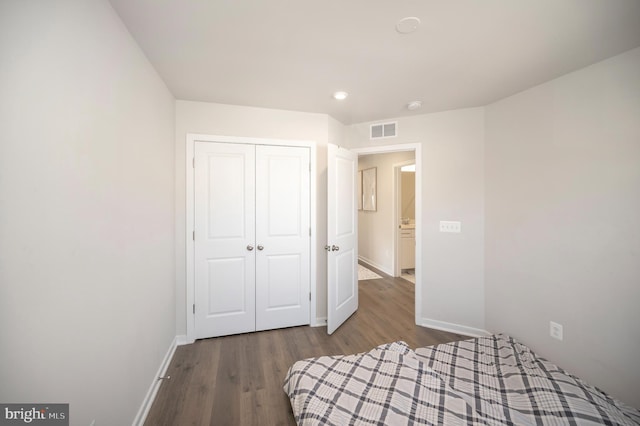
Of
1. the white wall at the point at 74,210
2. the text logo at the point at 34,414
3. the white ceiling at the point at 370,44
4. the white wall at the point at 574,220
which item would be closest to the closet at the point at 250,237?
the white ceiling at the point at 370,44

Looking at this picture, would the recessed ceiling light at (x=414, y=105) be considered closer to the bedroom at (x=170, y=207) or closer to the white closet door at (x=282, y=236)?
the bedroom at (x=170, y=207)

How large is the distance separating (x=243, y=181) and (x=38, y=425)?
2106 mm

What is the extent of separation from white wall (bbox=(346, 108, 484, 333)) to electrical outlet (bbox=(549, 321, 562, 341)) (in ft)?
2.07

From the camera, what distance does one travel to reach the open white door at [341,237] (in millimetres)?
2688

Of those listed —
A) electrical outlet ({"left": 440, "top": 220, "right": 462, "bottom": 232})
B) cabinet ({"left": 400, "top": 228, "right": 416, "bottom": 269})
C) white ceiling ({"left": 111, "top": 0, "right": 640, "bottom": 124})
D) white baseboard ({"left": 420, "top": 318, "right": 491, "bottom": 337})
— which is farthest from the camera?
cabinet ({"left": 400, "top": 228, "right": 416, "bottom": 269})

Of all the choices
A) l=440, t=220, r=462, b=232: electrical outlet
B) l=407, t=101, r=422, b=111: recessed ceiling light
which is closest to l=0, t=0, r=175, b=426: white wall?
l=407, t=101, r=422, b=111: recessed ceiling light

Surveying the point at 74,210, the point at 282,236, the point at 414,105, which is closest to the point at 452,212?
the point at 414,105

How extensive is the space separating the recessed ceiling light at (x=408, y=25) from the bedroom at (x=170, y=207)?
1296 mm

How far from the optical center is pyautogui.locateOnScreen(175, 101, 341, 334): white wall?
2.51 meters

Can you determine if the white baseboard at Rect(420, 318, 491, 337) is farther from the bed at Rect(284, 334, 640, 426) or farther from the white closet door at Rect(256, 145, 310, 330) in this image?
the white closet door at Rect(256, 145, 310, 330)

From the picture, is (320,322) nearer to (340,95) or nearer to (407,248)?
(340,95)

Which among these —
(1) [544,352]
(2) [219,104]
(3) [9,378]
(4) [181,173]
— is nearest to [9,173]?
(3) [9,378]

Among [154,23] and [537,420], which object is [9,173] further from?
[537,420]

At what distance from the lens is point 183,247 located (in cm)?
252
